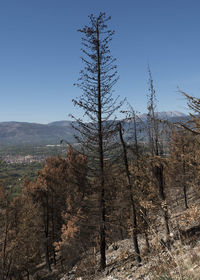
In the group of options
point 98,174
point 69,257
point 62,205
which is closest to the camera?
point 98,174

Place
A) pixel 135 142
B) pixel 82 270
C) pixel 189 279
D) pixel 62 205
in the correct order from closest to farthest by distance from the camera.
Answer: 1. pixel 189 279
2. pixel 82 270
3. pixel 135 142
4. pixel 62 205

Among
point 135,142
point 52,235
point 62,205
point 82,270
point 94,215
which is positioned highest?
point 135,142

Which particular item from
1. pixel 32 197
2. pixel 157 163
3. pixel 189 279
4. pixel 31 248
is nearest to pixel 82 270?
pixel 157 163

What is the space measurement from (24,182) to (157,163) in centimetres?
2199

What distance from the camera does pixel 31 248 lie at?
22.1 m

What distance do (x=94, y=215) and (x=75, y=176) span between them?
699 inches

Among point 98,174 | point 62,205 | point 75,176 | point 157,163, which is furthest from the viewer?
point 75,176

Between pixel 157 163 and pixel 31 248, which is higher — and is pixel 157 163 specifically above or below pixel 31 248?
above

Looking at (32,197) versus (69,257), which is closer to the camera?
(69,257)

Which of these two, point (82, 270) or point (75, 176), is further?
point (75, 176)

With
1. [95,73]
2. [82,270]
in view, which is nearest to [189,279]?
[82,270]

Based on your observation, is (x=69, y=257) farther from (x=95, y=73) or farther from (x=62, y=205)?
(x=95, y=73)

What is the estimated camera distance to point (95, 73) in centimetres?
1334

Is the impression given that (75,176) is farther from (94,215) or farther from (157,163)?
(157,163)
